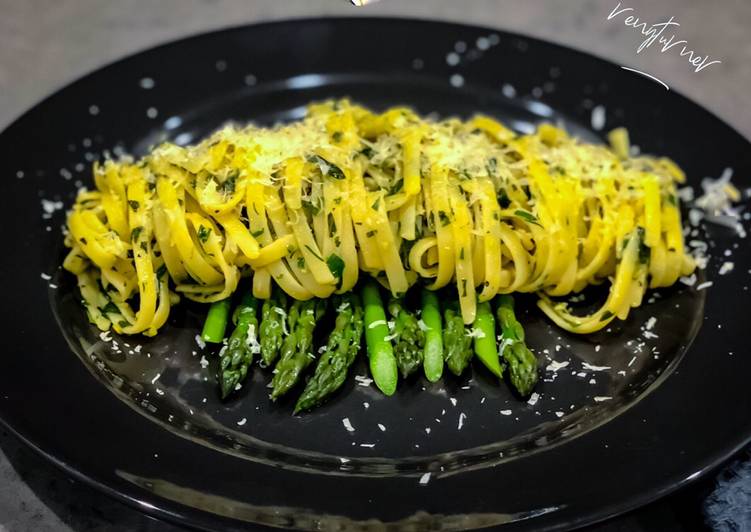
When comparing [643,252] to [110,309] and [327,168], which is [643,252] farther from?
[110,309]

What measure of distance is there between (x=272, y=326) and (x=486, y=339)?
0.77 m

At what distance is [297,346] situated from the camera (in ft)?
9.61

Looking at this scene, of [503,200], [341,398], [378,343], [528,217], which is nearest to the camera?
[341,398]

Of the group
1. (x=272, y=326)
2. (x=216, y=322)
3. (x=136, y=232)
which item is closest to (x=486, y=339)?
(x=272, y=326)

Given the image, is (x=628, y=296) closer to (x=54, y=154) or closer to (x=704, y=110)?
(x=704, y=110)

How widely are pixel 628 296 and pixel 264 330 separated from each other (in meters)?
1.37

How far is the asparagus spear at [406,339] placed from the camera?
291 centimetres

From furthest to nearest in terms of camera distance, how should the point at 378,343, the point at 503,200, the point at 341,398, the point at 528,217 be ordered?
the point at 503,200 < the point at 528,217 < the point at 378,343 < the point at 341,398

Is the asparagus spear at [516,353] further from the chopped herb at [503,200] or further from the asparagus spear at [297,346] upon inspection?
the asparagus spear at [297,346]

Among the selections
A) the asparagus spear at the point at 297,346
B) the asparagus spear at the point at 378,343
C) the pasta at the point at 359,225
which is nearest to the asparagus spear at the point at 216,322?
the pasta at the point at 359,225

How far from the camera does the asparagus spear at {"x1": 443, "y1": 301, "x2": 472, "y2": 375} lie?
115 inches

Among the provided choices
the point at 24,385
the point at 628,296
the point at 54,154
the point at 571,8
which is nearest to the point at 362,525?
the point at 24,385

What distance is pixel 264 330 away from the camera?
298 cm

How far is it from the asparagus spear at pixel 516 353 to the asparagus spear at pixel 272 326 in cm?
80
